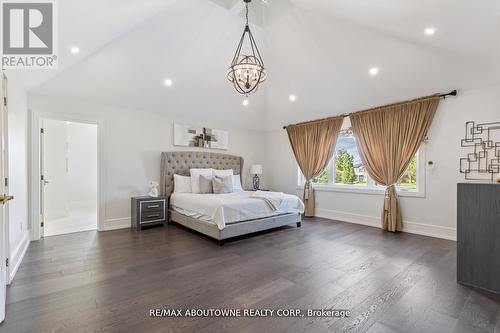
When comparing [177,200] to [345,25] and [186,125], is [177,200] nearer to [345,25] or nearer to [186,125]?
[186,125]

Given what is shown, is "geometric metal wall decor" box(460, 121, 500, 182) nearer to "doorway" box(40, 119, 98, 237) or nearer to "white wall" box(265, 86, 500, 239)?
"white wall" box(265, 86, 500, 239)

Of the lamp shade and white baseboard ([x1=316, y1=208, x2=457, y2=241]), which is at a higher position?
the lamp shade

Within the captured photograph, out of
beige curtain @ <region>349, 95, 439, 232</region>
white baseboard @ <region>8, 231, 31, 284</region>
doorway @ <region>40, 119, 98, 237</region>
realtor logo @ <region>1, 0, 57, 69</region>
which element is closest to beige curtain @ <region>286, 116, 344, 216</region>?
beige curtain @ <region>349, 95, 439, 232</region>

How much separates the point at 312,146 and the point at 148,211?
12.8 ft

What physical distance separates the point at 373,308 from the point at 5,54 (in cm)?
410

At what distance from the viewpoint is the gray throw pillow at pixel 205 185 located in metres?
4.92

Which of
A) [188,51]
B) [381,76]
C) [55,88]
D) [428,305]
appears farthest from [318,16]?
[55,88]

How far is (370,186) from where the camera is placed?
4.91 m

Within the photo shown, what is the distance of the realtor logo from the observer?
2016 millimetres

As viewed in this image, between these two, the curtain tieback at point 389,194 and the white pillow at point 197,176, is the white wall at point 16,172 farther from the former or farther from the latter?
the curtain tieback at point 389,194

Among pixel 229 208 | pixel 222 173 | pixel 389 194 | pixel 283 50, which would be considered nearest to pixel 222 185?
pixel 222 173

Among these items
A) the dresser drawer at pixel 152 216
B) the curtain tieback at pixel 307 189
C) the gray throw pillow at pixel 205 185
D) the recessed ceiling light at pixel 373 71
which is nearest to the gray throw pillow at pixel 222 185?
the gray throw pillow at pixel 205 185

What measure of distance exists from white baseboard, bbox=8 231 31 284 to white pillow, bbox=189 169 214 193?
261 cm

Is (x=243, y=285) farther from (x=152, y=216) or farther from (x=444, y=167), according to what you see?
(x=444, y=167)
